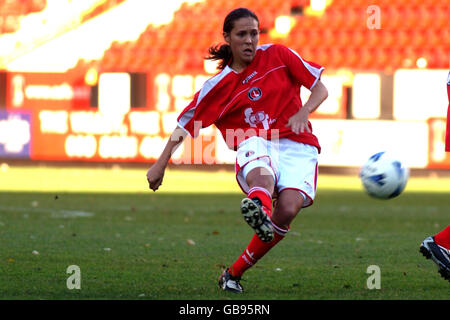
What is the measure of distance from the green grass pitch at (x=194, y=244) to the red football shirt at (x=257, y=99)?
40.9 inches

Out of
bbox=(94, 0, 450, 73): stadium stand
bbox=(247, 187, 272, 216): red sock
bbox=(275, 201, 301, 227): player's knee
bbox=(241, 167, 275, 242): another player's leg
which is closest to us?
bbox=(241, 167, 275, 242): another player's leg

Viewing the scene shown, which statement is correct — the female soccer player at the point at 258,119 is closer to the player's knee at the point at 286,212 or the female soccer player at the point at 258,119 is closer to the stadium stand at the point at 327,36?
the player's knee at the point at 286,212

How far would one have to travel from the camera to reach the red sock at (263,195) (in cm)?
534

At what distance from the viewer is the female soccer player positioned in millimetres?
5738

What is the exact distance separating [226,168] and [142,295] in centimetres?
1502

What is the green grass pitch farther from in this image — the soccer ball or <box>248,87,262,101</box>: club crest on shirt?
<box>248,87,262,101</box>: club crest on shirt

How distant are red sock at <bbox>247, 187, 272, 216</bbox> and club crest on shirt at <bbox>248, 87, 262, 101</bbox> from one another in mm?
695

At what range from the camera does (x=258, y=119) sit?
589 cm

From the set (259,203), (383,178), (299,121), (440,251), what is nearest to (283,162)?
(299,121)

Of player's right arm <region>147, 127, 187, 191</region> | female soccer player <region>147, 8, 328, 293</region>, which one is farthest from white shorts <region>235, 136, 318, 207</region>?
player's right arm <region>147, 127, 187, 191</region>

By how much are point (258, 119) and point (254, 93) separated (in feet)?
0.56

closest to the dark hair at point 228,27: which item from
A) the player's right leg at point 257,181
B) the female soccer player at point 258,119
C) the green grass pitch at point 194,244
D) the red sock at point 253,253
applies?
the female soccer player at point 258,119

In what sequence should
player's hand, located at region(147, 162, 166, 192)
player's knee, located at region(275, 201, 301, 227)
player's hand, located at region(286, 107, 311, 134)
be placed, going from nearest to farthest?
player's hand, located at region(286, 107, 311, 134), player's knee, located at region(275, 201, 301, 227), player's hand, located at region(147, 162, 166, 192)
